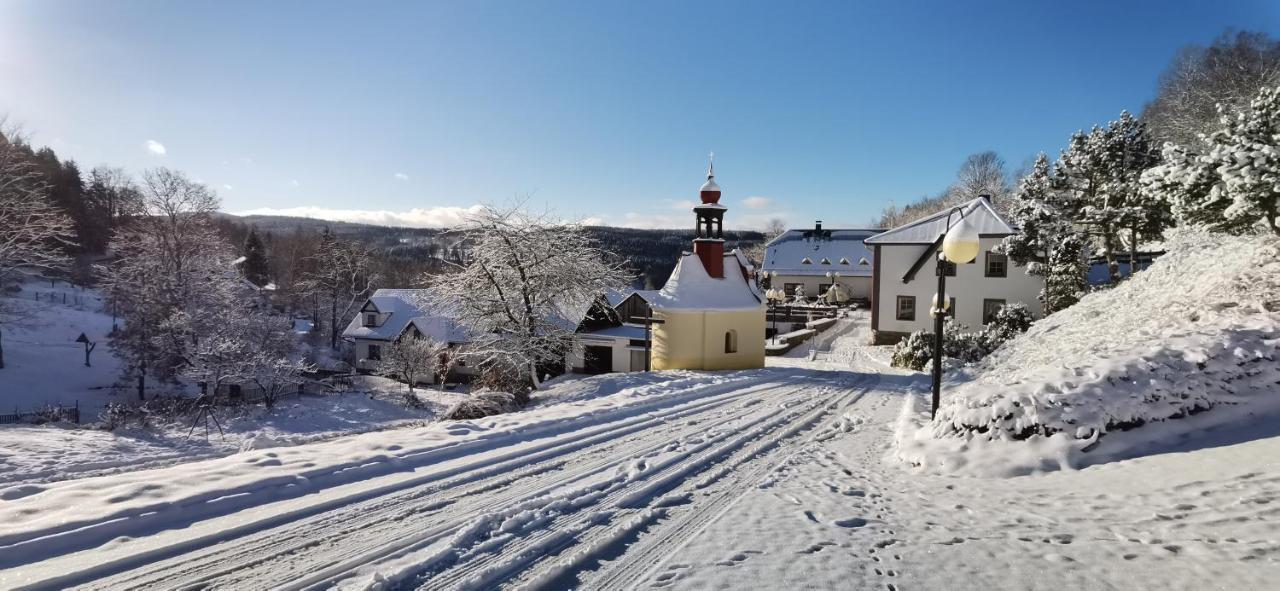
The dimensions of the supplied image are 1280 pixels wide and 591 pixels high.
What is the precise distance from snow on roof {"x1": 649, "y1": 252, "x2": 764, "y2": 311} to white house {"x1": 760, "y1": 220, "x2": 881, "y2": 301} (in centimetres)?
3449

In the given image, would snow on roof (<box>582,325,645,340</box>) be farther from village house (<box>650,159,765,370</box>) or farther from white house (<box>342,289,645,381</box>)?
village house (<box>650,159,765,370</box>)

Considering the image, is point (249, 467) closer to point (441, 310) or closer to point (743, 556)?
point (743, 556)

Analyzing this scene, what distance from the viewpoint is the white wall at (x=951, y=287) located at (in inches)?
1014

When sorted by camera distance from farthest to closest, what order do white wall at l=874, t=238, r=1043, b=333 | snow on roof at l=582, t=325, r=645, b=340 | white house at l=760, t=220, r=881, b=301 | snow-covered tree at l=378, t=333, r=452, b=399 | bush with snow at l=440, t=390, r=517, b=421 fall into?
white house at l=760, t=220, r=881, b=301
snow-covered tree at l=378, t=333, r=452, b=399
snow on roof at l=582, t=325, r=645, b=340
white wall at l=874, t=238, r=1043, b=333
bush with snow at l=440, t=390, r=517, b=421

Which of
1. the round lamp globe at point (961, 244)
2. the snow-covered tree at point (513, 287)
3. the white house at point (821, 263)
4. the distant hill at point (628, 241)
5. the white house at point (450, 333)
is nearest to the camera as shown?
the round lamp globe at point (961, 244)

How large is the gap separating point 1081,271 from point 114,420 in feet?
112

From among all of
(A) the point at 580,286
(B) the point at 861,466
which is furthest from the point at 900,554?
(A) the point at 580,286

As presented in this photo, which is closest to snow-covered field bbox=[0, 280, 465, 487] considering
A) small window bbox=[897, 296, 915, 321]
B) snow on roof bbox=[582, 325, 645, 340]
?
snow on roof bbox=[582, 325, 645, 340]

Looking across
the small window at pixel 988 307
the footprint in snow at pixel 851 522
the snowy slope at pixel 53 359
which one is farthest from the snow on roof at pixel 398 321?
the footprint in snow at pixel 851 522

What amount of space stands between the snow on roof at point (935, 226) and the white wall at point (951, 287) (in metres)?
0.41

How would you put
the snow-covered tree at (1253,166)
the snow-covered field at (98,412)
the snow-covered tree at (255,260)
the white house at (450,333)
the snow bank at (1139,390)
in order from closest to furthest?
the snow bank at (1139,390)
the snow-covered tree at (1253,166)
the snow-covered field at (98,412)
the white house at (450,333)
the snow-covered tree at (255,260)

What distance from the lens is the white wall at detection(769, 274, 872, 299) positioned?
54438mm

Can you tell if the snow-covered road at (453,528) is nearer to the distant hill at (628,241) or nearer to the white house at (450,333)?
the white house at (450,333)

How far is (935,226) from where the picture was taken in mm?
28109
